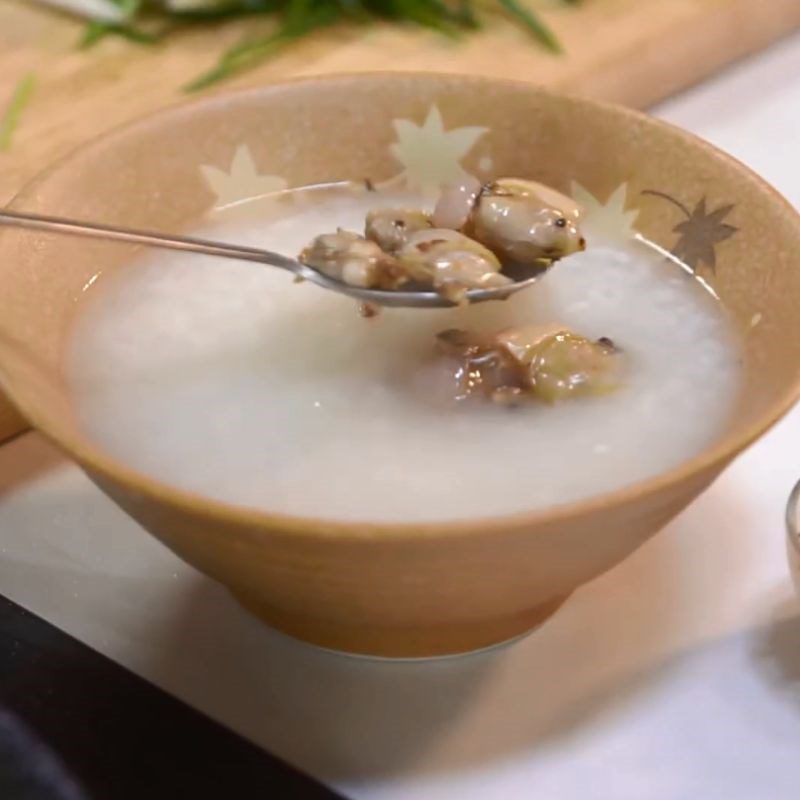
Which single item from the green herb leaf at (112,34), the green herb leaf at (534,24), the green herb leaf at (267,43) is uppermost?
the green herb leaf at (534,24)

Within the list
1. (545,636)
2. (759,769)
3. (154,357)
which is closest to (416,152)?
(154,357)

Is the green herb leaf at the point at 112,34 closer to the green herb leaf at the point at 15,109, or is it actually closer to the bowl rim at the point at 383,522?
the green herb leaf at the point at 15,109

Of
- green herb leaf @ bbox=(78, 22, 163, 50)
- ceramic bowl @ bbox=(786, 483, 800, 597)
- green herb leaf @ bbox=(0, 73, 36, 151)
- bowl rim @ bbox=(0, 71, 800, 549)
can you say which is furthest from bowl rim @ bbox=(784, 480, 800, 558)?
green herb leaf @ bbox=(78, 22, 163, 50)

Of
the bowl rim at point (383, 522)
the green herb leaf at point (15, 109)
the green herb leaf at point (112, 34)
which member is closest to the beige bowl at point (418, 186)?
the bowl rim at point (383, 522)

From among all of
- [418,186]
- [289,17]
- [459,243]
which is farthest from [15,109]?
[459,243]

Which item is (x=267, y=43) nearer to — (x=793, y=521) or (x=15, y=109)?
(x=15, y=109)
